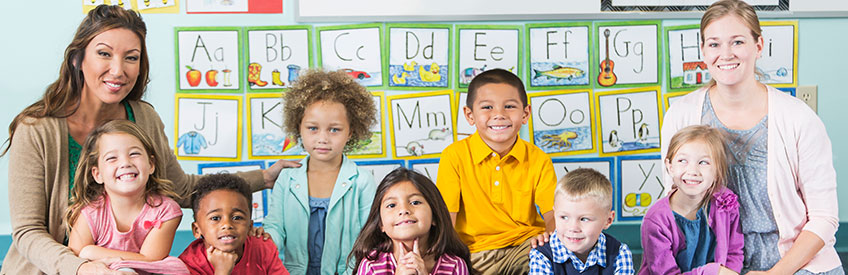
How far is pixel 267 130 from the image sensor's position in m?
2.94

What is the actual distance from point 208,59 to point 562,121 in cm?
149

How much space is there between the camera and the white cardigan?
2.00m

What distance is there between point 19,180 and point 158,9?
1.14 meters

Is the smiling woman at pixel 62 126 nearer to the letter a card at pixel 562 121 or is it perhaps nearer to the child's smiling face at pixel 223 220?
the child's smiling face at pixel 223 220

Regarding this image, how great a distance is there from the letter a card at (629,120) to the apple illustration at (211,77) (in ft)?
5.20

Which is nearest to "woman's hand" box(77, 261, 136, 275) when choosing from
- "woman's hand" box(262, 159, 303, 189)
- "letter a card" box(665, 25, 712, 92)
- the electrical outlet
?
"woman's hand" box(262, 159, 303, 189)

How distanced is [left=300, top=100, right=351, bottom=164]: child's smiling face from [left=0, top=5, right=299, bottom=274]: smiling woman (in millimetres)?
445

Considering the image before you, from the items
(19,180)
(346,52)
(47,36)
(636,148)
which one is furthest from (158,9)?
(636,148)

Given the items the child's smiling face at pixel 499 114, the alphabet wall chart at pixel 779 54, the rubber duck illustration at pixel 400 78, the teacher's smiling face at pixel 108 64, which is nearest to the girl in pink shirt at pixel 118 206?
the teacher's smiling face at pixel 108 64

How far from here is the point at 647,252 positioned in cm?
203

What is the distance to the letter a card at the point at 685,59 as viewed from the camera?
2955 millimetres

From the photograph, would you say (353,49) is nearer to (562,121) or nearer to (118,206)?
(562,121)

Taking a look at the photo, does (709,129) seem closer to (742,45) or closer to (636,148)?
(742,45)

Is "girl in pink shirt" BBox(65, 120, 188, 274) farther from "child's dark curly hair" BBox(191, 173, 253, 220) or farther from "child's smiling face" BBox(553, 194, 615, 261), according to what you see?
"child's smiling face" BBox(553, 194, 615, 261)
